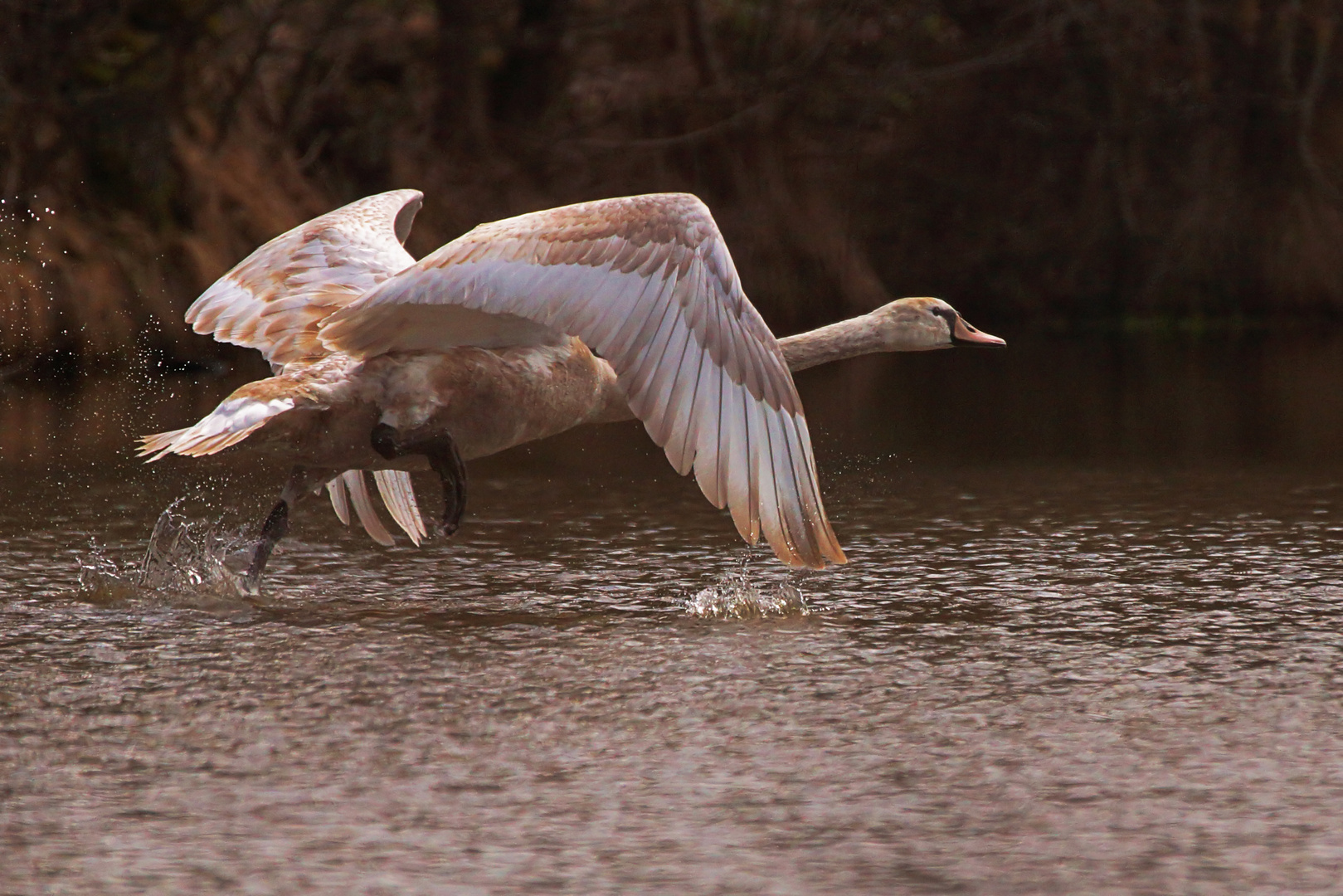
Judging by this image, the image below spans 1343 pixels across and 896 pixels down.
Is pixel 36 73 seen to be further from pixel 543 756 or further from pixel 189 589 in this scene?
pixel 543 756

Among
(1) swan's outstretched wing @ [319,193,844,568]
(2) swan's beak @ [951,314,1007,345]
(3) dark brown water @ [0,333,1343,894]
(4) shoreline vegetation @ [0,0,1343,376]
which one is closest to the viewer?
(3) dark brown water @ [0,333,1343,894]

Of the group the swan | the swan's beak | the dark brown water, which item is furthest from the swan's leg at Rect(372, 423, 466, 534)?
the swan's beak

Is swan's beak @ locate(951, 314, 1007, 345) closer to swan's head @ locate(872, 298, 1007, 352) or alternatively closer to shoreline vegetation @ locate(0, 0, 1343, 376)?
swan's head @ locate(872, 298, 1007, 352)

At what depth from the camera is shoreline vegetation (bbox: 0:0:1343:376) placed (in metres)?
20.0

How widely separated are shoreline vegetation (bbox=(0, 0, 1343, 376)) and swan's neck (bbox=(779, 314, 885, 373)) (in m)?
11.6

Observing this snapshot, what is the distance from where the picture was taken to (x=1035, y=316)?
2391 cm

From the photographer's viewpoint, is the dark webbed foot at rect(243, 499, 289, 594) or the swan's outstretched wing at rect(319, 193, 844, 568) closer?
the swan's outstretched wing at rect(319, 193, 844, 568)

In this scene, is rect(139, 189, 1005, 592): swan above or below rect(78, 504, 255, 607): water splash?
above

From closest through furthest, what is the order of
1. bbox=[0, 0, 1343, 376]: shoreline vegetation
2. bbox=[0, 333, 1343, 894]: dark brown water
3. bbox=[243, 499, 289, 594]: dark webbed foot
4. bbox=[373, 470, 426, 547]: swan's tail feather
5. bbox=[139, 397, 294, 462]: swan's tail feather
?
bbox=[0, 333, 1343, 894]: dark brown water
bbox=[139, 397, 294, 462]: swan's tail feather
bbox=[243, 499, 289, 594]: dark webbed foot
bbox=[373, 470, 426, 547]: swan's tail feather
bbox=[0, 0, 1343, 376]: shoreline vegetation

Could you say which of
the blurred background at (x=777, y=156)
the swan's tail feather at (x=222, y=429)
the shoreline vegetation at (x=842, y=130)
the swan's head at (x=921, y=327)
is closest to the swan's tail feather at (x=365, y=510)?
→ the swan's tail feather at (x=222, y=429)

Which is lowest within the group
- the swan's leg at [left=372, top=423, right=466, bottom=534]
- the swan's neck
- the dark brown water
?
the dark brown water

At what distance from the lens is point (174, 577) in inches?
266

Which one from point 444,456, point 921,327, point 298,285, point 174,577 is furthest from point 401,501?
point 921,327

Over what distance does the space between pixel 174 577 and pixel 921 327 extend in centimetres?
291
